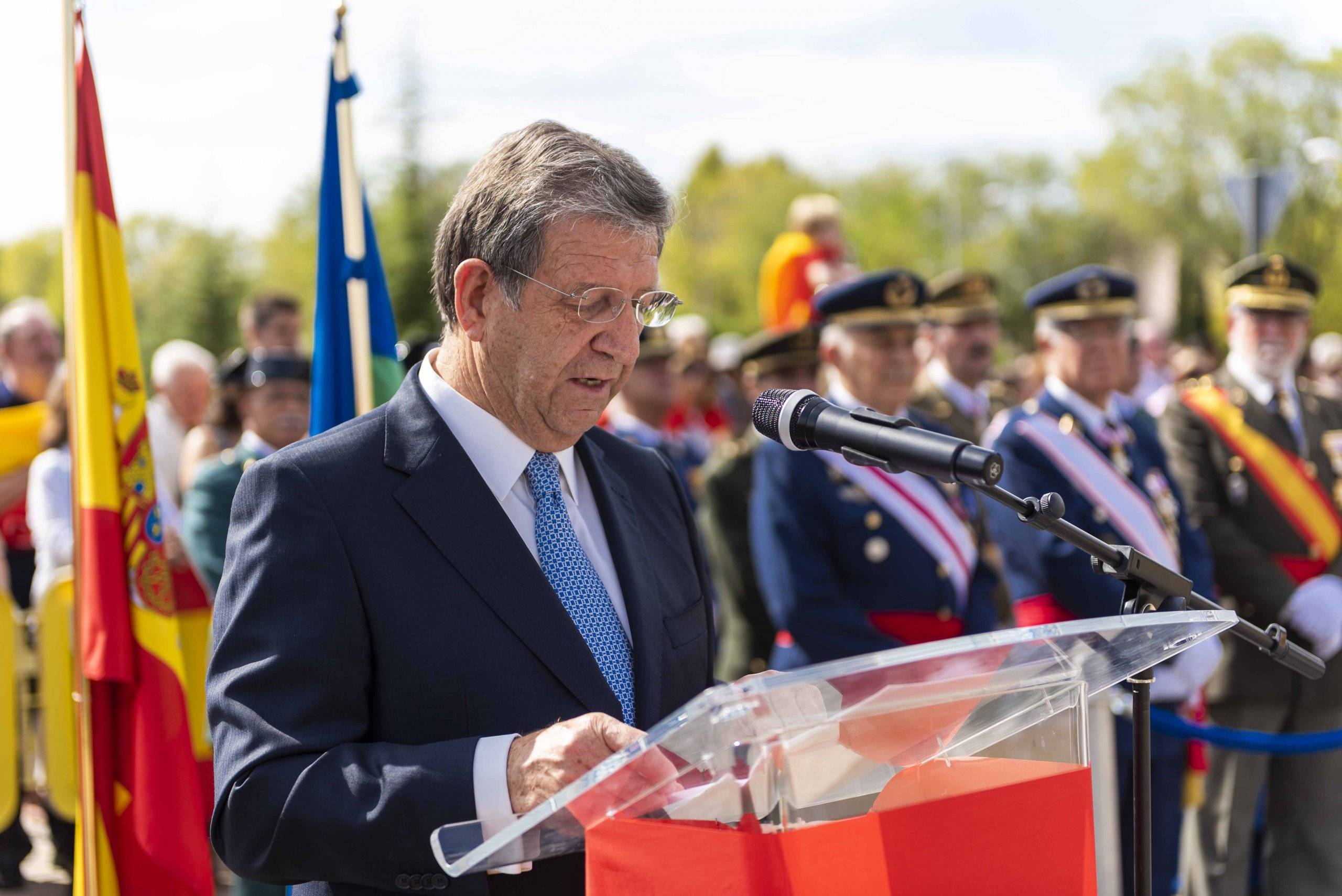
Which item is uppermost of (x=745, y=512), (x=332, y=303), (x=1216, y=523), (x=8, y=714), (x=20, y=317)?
(x=332, y=303)

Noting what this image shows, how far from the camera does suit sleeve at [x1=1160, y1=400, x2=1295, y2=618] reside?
4906mm

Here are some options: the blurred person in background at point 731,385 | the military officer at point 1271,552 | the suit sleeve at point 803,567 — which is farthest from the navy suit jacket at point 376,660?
the blurred person in background at point 731,385

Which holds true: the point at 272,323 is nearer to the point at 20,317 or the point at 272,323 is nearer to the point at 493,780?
the point at 20,317

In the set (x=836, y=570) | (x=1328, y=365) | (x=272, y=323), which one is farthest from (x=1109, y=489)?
(x=1328, y=365)

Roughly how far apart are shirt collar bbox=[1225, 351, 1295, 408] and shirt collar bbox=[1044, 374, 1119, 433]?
861 millimetres

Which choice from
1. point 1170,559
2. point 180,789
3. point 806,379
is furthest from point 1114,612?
point 180,789

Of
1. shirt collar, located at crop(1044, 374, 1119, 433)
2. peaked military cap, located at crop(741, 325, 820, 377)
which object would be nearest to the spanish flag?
shirt collar, located at crop(1044, 374, 1119, 433)

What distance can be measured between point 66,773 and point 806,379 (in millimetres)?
3782

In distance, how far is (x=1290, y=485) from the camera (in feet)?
16.7

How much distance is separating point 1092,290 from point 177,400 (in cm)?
492

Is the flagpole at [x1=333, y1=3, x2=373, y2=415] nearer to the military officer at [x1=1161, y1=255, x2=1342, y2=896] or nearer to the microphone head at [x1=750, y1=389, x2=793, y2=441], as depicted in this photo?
the microphone head at [x1=750, y1=389, x2=793, y2=441]

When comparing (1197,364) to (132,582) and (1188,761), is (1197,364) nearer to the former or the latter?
(1188,761)

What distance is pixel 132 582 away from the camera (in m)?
3.15

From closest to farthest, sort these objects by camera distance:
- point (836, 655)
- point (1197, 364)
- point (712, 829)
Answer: point (712, 829), point (836, 655), point (1197, 364)
